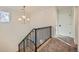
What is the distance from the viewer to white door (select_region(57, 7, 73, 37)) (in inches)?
64.3

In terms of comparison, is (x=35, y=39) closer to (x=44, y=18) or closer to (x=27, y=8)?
(x=44, y=18)

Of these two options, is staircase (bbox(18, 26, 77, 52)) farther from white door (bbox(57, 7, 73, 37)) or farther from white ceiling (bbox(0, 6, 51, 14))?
white ceiling (bbox(0, 6, 51, 14))

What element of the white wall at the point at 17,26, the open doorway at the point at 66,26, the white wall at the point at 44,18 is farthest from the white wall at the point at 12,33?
the open doorway at the point at 66,26

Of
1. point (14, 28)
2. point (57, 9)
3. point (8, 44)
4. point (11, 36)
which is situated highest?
point (57, 9)

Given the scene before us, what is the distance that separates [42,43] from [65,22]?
0.44 meters

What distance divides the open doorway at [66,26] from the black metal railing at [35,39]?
0.14 metres

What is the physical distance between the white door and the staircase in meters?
0.13

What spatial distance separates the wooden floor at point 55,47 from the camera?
1629 millimetres

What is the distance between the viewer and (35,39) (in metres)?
1.71
